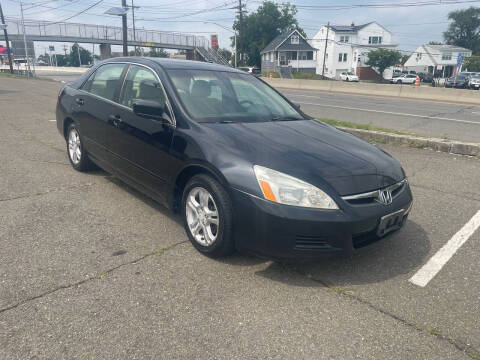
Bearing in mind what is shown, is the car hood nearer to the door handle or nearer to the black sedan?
the black sedan

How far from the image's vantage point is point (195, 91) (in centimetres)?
382

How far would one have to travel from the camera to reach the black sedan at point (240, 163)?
276 centimetres

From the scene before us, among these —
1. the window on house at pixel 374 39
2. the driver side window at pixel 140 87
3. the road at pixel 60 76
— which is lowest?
the road at pixel 60 76

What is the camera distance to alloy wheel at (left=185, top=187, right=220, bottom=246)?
10.3 feet

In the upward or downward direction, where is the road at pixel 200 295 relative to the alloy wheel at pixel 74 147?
downward

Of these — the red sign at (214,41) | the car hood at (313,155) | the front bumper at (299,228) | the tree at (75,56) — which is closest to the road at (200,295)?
the front bumper at (299,228)

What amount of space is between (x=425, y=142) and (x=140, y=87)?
18.1 ft

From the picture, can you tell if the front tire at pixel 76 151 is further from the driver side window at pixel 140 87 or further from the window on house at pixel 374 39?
the window on house at pixel 374 39

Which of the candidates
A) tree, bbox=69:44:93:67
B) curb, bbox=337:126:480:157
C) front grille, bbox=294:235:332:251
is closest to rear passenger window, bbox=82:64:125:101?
front grille, bbox=294:235:332:251

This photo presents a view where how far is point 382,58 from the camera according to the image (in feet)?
210

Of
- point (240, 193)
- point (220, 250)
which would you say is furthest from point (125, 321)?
point (240, 193)

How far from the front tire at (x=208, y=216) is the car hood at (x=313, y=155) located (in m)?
0.34

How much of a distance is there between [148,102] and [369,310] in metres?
2.51

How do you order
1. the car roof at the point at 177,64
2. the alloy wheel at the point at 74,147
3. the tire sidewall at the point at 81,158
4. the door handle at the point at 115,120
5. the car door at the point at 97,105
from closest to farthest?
the car roof at the point at 177,64, the door handle at the point at 115,120, the car door at the point at 97,105, the tire sidewall at the point at 81,158, the alloy wheel at the point at 74,147
